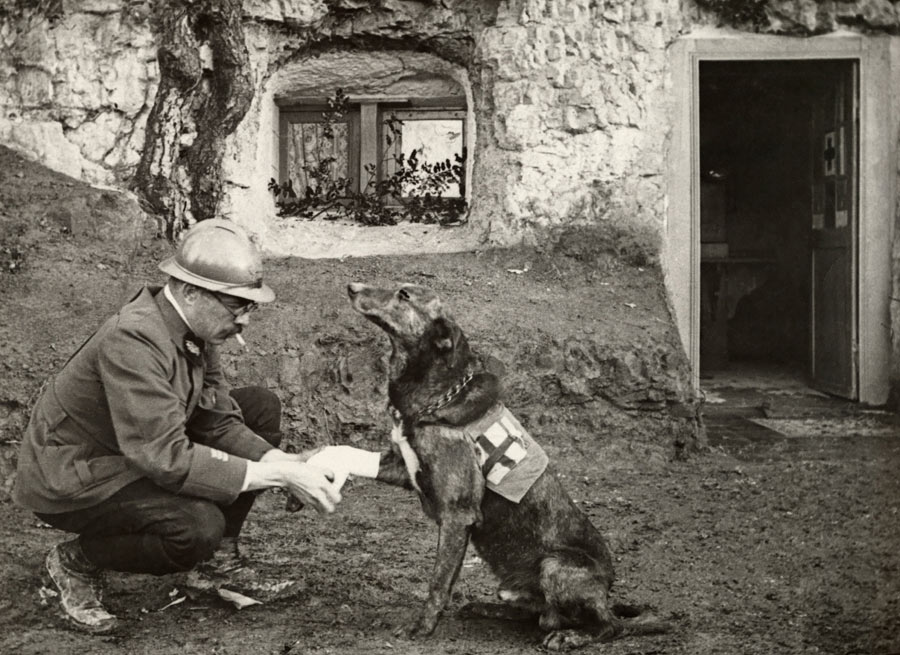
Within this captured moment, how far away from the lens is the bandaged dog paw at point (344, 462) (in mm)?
3678

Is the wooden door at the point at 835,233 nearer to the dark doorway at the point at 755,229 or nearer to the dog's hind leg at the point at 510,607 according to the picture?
the dark doorway at the point at 755,229

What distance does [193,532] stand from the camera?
3602 mm

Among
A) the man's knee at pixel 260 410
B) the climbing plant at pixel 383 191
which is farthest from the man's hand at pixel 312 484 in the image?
the climbing plant at pixel 383 191


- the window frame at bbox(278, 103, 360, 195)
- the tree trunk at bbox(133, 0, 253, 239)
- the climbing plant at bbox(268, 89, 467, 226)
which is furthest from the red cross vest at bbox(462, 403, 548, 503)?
the window frame at bbox(278, 103, 360, 195)

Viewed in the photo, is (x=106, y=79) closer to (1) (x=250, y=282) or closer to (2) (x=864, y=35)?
(1) (x=250, y=282)

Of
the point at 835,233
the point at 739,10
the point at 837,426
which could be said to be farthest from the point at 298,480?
the point at 835,233

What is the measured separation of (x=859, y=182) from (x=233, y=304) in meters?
6.31

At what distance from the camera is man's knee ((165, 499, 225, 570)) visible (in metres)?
3.60

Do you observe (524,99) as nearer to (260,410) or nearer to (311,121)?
(311,121)

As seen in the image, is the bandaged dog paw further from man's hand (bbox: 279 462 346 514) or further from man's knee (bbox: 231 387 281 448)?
man's knee (bbox: 231 387 281 448)

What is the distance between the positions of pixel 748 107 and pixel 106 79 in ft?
24.4

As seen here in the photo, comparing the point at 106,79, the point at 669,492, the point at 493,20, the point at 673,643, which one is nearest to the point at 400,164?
the point at 493,20

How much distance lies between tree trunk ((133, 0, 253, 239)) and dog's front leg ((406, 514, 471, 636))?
4.62 m

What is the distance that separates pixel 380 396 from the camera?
6512 millimetres
